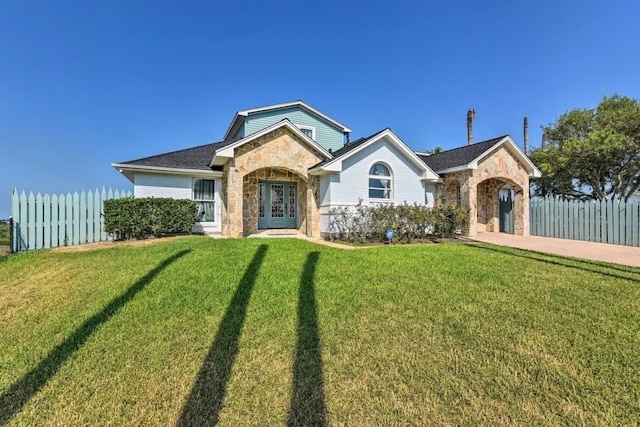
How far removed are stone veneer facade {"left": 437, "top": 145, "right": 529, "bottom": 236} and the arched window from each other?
4.17 meters

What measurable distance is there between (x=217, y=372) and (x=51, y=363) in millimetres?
2001

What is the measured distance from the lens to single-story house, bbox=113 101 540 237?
13.6 meters

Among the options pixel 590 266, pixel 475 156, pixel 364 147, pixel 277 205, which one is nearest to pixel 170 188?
pixel 277 205

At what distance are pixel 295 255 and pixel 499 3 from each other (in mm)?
14745

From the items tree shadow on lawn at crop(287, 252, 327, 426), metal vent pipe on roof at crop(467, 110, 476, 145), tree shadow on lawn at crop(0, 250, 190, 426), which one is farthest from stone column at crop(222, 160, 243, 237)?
metal vent pipe on roof at crop(467, 110, 476, 145)

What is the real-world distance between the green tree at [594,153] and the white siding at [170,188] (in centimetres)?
2149

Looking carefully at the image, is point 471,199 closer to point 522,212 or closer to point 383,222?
point 522,212

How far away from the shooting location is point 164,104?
70.2ft

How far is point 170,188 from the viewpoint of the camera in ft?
47.2

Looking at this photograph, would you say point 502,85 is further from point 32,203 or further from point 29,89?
point 29,89

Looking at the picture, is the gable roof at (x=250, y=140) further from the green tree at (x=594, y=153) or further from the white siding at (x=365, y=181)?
the green tree at (x=594, y=153)

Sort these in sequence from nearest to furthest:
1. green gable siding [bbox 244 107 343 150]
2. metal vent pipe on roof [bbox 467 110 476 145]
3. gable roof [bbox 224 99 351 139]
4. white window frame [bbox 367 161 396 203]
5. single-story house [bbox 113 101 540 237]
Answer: single-story house [bbox 113 101 540 237]
white window frame [bbox 367 161 396 203]
gable roof [bbox 224 99 351 139]
green gable siding [bbox 244 107 343 150]
metal vent pipe on roof [bbox 467 110 476 145]

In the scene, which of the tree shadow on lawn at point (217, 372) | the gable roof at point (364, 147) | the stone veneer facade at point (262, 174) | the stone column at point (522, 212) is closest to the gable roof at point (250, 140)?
the stone veneer facade at point (262, 174)

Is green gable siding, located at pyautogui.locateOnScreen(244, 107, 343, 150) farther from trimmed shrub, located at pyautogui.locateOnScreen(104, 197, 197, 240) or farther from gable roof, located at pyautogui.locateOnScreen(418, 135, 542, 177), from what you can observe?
trimmed shrub, located at pyautogui.locateOnScreen(104, 197, 197, 240)
